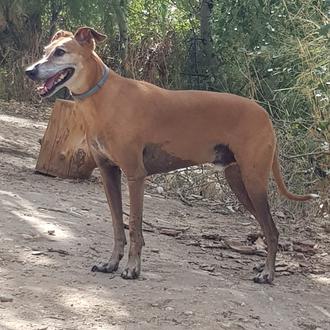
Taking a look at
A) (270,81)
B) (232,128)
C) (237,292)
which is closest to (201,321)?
(237,292)

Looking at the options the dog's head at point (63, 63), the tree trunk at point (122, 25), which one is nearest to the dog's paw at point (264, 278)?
the dog's head at point (63, 63)

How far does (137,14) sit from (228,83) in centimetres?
491

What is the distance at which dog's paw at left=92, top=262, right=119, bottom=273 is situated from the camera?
5359mm

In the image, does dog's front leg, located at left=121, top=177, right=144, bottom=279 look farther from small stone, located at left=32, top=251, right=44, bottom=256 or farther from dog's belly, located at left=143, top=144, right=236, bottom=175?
small stone, located at left=32, top=251, right=44, bottom=256

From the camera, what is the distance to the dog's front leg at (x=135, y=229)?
529 centimetres

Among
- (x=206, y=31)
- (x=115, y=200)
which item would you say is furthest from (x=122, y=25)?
(x=115, y=200)

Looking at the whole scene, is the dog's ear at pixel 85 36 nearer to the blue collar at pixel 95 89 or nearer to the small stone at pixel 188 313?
the blue collar at pixel 95 89

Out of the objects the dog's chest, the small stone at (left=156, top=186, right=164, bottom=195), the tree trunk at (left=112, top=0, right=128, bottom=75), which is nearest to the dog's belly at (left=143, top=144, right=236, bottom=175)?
the dog's chest

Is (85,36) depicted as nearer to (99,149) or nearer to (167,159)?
(99,149)

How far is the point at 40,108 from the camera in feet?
49.8

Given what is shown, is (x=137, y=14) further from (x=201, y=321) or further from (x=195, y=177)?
(x=201, y=321)

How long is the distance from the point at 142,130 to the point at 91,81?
49 centimetres

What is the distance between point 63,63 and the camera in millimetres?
5168

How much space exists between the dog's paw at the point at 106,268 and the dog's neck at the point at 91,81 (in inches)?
46.1
